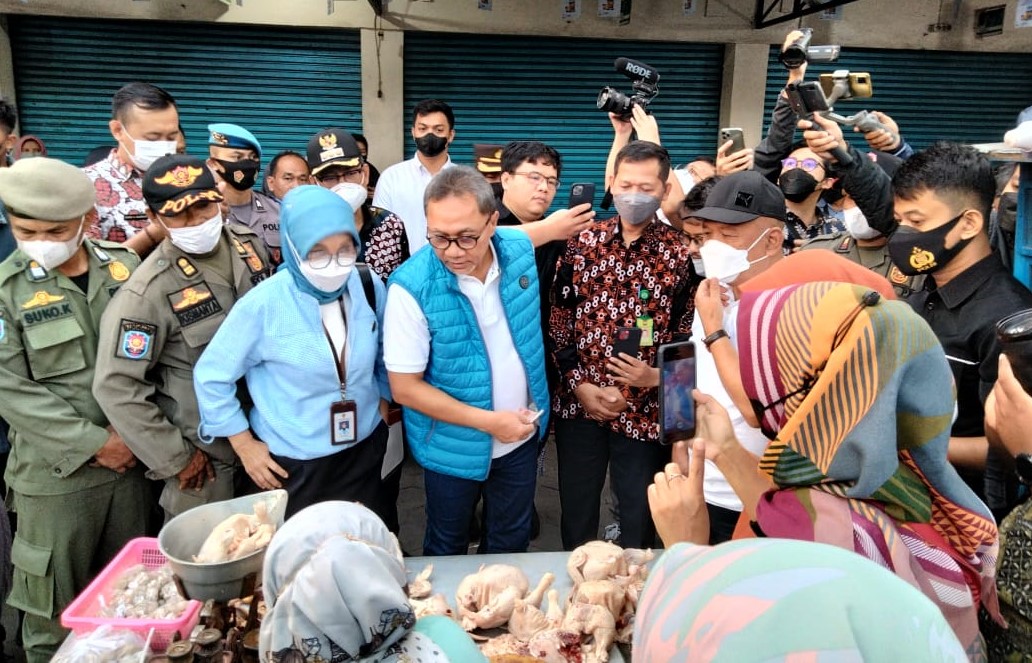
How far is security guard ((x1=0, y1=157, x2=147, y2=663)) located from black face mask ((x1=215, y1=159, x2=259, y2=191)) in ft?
4.75

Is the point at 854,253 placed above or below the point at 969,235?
below

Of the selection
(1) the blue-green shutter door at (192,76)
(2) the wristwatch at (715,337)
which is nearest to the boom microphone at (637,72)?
(2) the wristwatch at (715,337)

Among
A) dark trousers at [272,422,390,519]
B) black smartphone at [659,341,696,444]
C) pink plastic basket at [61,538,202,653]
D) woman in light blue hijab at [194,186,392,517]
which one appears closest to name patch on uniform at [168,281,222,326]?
woman in light blue hijab at [194,186,392,517]

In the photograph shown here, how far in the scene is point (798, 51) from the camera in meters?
3.57

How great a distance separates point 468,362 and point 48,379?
1.62 meters

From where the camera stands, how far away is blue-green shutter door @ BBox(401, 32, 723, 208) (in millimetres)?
8019

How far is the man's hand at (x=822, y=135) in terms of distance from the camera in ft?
10.1

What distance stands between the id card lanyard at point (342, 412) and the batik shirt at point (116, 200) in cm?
168

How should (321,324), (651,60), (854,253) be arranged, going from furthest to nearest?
(651,60), (854,253), (321,324)

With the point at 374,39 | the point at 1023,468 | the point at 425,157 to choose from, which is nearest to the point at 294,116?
the point at 374,39

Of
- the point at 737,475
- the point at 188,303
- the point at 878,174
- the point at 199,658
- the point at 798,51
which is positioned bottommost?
the point at 199,658

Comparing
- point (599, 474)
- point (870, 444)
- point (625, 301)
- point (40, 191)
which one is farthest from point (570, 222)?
point (40, 191)

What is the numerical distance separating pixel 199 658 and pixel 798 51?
382 cm

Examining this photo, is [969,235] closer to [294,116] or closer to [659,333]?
[659,333]
